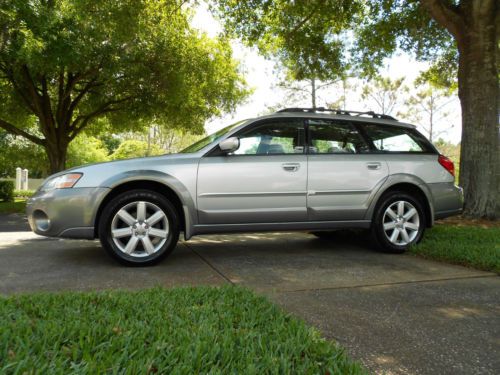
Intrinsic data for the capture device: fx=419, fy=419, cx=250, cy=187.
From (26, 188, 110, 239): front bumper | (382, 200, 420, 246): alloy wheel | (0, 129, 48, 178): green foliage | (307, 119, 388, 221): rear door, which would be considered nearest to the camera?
(26, 188, 110, 239): front bumper

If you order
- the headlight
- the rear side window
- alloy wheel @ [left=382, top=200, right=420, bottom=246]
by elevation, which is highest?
the rear side window

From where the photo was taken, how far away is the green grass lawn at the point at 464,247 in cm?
456

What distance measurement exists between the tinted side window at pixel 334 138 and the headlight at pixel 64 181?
265 cm

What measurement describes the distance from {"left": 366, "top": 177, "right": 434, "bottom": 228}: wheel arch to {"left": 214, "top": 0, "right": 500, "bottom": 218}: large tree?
10.0 feet

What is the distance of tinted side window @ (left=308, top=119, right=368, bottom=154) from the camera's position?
5121mm

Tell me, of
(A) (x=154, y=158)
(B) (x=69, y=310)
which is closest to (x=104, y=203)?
(A) (x=154, y=158)

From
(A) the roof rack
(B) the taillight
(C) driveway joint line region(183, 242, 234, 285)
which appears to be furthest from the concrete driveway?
(A) the roof rack

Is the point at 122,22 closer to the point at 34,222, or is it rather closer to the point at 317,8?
the point at 317,8

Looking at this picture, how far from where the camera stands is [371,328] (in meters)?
2.70

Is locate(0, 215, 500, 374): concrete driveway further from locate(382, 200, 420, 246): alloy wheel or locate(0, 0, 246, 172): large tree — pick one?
locate(0, 0, 246, 172): large tree

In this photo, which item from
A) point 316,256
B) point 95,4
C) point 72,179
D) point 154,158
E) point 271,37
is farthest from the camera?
point 271,37

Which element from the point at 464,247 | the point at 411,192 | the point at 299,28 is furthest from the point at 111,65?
the point at 464,247

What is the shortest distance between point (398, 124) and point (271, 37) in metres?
8.29

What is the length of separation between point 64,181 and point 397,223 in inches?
155
